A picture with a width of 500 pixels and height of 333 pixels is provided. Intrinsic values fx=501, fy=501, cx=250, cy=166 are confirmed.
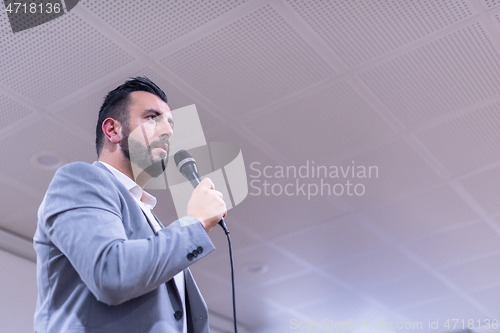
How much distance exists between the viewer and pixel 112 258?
846mm

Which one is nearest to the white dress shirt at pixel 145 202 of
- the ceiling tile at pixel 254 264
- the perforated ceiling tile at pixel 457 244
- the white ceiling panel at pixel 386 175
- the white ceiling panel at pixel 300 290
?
the white ceiling panel at pixel 386 175

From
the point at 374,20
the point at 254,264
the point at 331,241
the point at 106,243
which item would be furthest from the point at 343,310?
the point at 106,243

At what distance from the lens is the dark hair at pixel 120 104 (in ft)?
4.26

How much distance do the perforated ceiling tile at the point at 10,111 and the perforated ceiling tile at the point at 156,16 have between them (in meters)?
0.85

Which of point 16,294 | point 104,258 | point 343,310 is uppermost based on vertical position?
point 343,310

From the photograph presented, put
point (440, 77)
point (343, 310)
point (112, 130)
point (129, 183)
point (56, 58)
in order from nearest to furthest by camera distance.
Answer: point (129, 183) < point (112, 130) < point (56, 58) < point (440, 77) < point (343, 310)

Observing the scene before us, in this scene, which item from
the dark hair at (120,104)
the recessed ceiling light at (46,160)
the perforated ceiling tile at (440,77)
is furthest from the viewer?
→ the recessed ceiling light at (46,160)

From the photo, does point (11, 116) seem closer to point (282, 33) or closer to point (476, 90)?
point (282, 33)

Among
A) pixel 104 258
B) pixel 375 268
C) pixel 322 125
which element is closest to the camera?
pixel 104 258

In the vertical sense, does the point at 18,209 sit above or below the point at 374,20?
below

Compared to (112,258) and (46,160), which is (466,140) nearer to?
(46,160)

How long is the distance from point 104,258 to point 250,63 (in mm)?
1982

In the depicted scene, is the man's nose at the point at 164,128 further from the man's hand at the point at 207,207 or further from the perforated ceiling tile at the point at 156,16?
the perforated ceiling tile at the point at 156,16

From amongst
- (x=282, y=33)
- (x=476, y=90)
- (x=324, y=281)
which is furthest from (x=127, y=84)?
(x=324, y=281)
